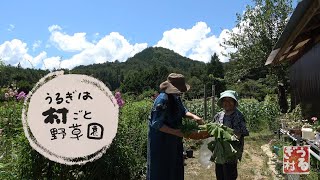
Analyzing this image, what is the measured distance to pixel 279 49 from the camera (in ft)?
28.1

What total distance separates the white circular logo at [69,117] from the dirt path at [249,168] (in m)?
3.36

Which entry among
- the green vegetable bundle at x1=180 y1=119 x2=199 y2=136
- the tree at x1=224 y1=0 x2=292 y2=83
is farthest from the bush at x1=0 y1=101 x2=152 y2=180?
the tree at x1=224 y1=0 x2=292 y2=83

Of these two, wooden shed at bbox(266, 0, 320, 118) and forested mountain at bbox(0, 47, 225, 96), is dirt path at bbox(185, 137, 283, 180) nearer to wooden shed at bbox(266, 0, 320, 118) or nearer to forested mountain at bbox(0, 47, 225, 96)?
wooden shed at bbox(266, 0, 320, 118)

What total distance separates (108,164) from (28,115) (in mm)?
1193

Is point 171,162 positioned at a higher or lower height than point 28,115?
lower

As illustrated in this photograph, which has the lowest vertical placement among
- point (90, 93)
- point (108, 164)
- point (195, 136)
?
point (108, 164)

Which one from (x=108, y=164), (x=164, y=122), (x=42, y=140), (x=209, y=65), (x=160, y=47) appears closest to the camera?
(x=164, y=122)

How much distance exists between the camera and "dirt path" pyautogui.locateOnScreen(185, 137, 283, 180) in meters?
7.69

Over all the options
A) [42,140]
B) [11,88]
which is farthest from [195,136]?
[11,88]

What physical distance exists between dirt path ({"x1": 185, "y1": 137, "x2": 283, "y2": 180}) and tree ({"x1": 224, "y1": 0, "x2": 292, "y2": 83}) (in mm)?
10506

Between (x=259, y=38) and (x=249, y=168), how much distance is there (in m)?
13.8

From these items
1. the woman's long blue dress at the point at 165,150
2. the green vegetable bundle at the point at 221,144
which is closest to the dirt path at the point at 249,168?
the green vegetable bundle at the point at 221,144

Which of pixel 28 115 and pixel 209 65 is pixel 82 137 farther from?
pixel 209 65

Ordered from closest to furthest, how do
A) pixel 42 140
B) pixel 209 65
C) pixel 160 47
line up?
pixel 42 140, pixel 209 65, pixel 160 47
